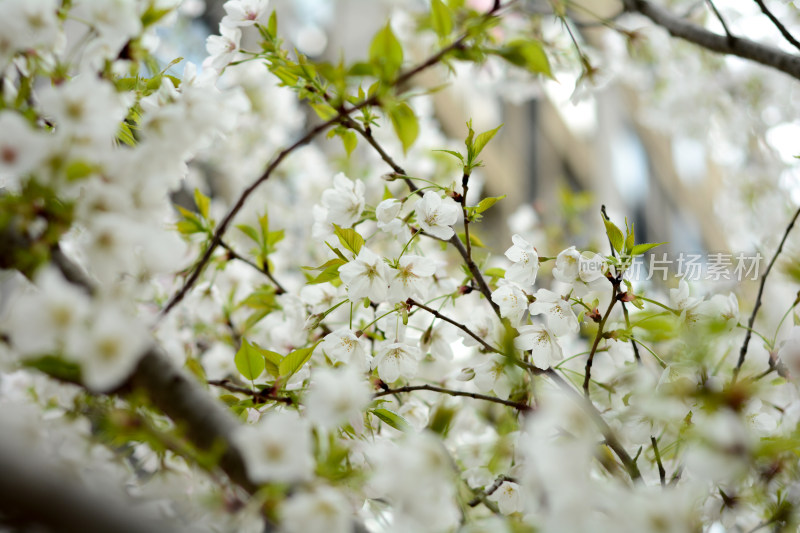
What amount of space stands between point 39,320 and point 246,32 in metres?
3.05

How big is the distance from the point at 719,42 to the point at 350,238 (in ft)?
2.09

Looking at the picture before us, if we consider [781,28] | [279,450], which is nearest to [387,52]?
[279,450]

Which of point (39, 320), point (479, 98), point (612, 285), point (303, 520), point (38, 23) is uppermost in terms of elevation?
point (479, 98)

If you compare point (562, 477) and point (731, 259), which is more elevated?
point (731, 259)

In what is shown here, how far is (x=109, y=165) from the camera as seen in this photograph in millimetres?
389

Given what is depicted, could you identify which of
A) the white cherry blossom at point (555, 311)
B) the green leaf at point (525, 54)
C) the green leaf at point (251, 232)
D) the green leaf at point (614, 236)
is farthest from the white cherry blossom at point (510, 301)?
the green leaf at point (251, 232)

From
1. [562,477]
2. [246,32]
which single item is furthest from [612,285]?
[246,32]

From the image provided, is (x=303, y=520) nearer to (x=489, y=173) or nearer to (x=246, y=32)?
(x=246, y=32)

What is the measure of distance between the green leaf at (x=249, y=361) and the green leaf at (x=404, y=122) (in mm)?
248

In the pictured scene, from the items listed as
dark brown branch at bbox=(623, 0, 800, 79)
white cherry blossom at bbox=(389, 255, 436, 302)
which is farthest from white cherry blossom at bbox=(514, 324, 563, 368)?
dark brown branch at bbox=(623, 0, 800, 79)

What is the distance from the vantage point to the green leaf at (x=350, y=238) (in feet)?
2.14

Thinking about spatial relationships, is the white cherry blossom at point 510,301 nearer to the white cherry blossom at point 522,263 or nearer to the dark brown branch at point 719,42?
the white cherry blossom at point 522,263

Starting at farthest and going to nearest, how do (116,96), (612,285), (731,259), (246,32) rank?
(246,32)
(731,259)
(612,285)
(116,96)

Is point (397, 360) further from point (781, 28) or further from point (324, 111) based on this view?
point (781, 28)
